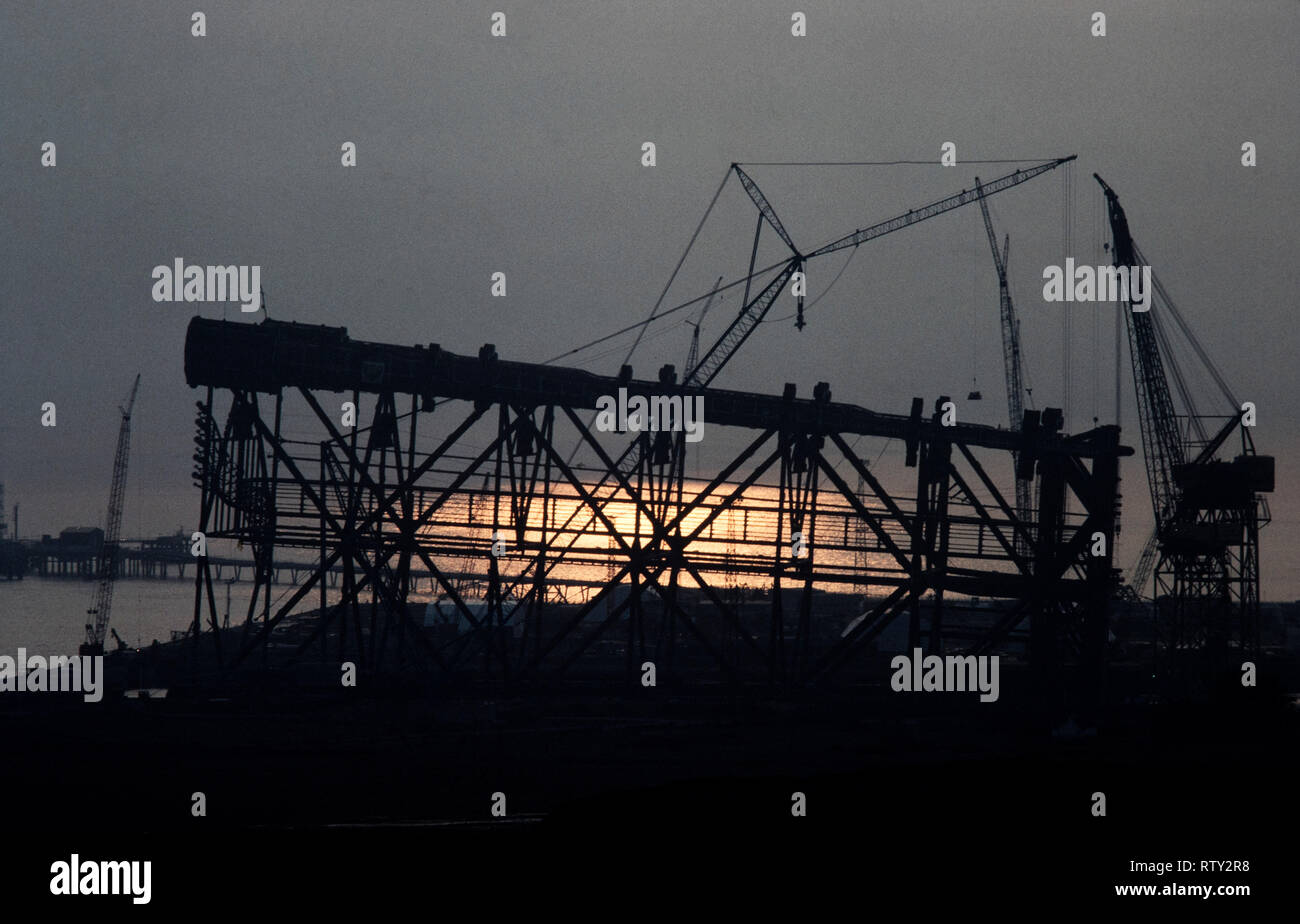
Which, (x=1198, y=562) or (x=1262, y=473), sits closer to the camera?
(x=1262, y=473)

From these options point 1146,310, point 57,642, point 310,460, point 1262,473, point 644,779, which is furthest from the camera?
point 57,642

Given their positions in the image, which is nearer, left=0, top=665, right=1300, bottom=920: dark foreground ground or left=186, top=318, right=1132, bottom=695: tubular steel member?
left=0, top=665, right=1300, bottom=920: dark foreground ground

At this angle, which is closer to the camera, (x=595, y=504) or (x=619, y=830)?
(x=619, y=830)

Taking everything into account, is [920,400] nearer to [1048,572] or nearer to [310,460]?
[1048,572]

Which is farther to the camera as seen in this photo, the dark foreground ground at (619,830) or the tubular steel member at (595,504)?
the tubular steel member at (595,504)

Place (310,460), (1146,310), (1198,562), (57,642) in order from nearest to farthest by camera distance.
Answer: (310,460), (1198,562), (1146,310), (57,642)

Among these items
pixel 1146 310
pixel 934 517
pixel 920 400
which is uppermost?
pixel 1146 310

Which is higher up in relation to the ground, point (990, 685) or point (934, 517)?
point (934, 517)

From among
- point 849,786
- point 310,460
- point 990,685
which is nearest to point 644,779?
point 849,786
